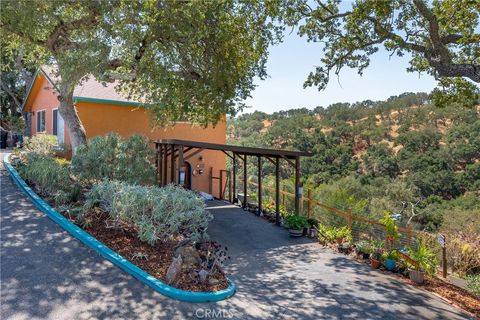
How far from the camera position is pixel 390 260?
8055mm

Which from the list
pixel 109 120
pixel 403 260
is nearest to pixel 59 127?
pixel 109 120

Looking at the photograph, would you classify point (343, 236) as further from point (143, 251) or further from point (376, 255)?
point (143, 251)

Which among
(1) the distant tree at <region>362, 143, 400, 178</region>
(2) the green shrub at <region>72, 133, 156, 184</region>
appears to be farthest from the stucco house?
(1) the distant tree at <region>362, 143, 400, 178</region>

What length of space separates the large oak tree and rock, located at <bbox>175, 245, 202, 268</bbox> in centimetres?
615

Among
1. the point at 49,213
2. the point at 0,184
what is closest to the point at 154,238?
the point at 49,213

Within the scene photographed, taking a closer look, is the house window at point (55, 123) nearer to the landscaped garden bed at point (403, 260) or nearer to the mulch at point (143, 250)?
the mulch at point (143, 250)

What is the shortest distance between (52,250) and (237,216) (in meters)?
7.77

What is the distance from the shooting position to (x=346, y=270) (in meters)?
7.75

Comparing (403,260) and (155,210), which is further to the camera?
(403,260)

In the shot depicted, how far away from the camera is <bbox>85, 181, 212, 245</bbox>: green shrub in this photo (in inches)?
246

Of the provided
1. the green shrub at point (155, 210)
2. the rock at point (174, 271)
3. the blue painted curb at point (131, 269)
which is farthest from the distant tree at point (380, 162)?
the rock at point (174, 271)

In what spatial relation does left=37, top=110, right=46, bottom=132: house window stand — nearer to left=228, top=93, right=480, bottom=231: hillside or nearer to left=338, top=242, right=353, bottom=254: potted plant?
left=228, top=93, right=480, bottom=231: hillside

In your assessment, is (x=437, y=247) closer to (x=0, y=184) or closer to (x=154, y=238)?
(x=154, y=238)

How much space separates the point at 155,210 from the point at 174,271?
1.38 metres
